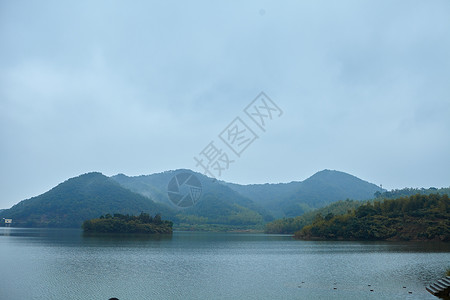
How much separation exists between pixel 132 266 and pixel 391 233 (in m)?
59.1

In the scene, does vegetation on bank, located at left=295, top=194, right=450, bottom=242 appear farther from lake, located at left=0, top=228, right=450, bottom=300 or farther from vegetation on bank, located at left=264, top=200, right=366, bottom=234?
lake, located at left=0, top=228, right=450, bottom=300

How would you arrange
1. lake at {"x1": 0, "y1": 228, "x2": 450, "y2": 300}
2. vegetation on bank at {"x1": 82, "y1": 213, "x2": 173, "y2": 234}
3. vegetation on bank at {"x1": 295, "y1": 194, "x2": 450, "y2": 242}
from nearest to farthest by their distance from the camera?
1. lake at {"x1": 0, "y1": 228, "x2": 450, "y2": 300}
2. vegetation on bank at {"x1": 295, "y1": 194, "x2": 450, "y2": 242}
3. vegetation on bank at {"x1": 82, "y1": 213, "x2": 173, "y2": 234}

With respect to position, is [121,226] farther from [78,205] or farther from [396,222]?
[78,205]

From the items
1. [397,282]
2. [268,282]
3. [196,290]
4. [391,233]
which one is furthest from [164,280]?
[391,233]

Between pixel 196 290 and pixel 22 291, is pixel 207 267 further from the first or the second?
pixel 22 291

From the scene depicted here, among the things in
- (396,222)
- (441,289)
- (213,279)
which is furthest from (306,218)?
(441,289)

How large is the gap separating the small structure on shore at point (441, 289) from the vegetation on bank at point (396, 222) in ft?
173

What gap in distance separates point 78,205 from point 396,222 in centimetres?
12925

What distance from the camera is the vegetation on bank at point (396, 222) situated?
68762mm

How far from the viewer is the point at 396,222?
74.8 meters

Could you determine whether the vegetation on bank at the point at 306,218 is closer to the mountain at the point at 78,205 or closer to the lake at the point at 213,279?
the mountain at the point at 78,205

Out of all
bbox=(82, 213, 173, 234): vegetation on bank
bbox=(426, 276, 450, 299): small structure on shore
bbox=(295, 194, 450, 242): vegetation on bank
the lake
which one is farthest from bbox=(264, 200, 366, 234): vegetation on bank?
bbox=(426, 276, 450, 299): small structure on shore

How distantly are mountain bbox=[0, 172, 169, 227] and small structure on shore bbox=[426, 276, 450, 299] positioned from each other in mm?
145677

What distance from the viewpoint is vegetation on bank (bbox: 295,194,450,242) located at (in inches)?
2707
